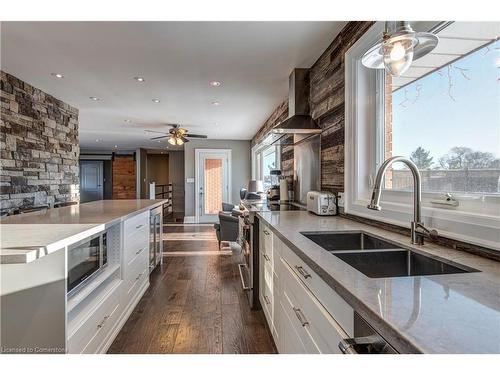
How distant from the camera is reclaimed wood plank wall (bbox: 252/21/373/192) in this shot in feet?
7.41

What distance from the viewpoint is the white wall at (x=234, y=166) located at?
804 centimetres

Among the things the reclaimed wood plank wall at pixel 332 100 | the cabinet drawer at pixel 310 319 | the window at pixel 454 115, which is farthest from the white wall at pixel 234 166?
the cabinet drawer at pixel 310 319

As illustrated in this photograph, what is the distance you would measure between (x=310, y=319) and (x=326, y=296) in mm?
220

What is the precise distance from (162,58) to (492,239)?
9.52 feet

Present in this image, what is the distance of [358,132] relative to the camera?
2.07 metres

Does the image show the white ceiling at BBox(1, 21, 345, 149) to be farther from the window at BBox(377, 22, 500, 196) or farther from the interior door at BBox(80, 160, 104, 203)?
the interior door at BBox(80, 160, 104, 203)

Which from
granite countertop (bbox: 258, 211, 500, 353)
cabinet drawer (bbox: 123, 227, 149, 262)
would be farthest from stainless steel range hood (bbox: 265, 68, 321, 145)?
granite countertop (bbox: 258, 211, 500, 353)

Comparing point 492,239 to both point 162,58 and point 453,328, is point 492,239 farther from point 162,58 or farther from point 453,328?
point 162,58

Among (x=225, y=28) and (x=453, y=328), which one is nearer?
(x=453, y=328)

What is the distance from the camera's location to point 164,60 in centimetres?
283

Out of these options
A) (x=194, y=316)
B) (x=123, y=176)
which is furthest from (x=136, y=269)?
(x=123, y=176)

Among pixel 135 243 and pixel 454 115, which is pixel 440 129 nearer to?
pixel 454 115
